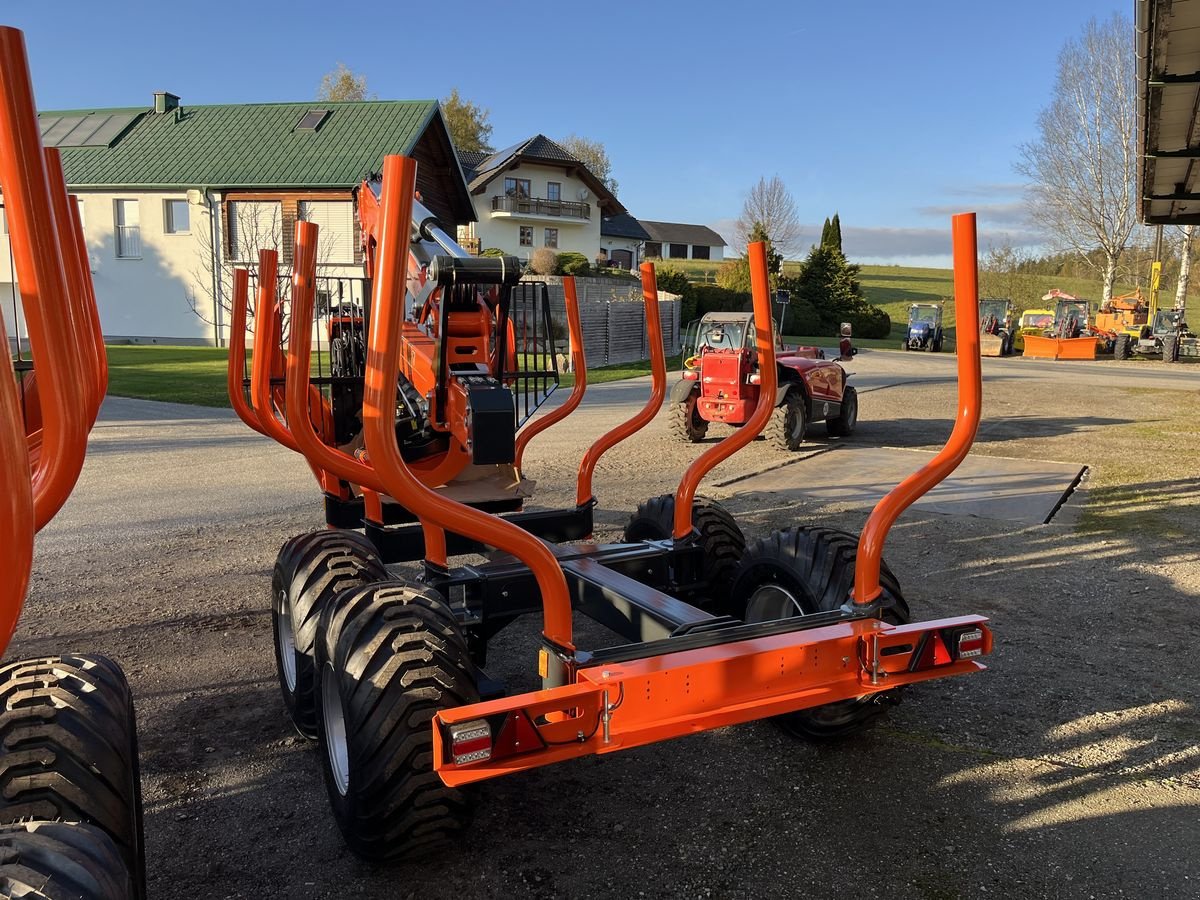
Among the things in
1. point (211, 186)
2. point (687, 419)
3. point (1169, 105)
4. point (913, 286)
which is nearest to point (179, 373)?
point (211, 186)

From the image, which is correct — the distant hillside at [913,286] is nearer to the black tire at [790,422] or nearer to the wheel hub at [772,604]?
the black tire at [790,422]

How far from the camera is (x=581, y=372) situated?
19.2 feet

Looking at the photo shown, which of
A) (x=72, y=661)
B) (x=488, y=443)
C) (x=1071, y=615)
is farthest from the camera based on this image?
(x=1071, y=615)

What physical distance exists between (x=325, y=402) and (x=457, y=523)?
3881 mm

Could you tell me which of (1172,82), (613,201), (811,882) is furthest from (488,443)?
(613,201)

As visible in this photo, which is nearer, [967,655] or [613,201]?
[967,655]

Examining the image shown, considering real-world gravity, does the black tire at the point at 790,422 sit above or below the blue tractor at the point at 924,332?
below

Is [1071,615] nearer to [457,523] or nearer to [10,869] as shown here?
[457,523]

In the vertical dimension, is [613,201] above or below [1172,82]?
above

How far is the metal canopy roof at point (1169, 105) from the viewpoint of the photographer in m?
6.79

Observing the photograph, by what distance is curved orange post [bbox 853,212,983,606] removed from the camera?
3.21 m

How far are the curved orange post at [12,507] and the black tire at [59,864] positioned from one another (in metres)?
0.72

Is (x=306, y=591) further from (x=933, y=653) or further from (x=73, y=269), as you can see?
(x=933, y=653)

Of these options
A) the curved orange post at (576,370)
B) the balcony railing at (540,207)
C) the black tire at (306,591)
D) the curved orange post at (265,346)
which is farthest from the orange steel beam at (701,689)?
the balcony railing at (540,207)
